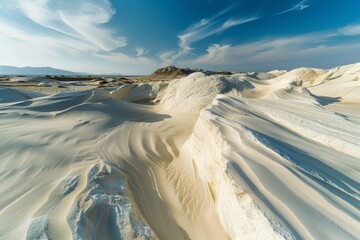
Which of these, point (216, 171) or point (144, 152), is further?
point (144, 152)

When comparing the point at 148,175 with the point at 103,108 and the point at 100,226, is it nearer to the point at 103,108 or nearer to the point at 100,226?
the point at 100,226

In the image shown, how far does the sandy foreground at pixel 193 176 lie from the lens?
1.75 m

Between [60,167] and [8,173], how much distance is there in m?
0.66

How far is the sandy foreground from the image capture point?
5.74 feet

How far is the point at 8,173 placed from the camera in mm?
2785

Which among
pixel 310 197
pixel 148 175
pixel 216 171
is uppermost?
pixel 310 197

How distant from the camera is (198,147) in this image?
11.7 ft

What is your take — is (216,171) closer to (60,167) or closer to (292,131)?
(292,131)

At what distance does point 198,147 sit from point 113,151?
1733 mm

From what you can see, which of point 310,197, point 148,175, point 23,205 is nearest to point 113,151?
point 148,175

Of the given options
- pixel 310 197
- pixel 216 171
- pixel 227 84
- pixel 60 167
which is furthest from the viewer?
pixel 227 84

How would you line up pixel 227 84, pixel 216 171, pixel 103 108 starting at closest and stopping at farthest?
pixel 216 171
pixel 103 108
pixel 227 84

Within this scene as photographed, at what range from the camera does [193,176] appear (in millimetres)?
3244

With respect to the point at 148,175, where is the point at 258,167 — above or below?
above
